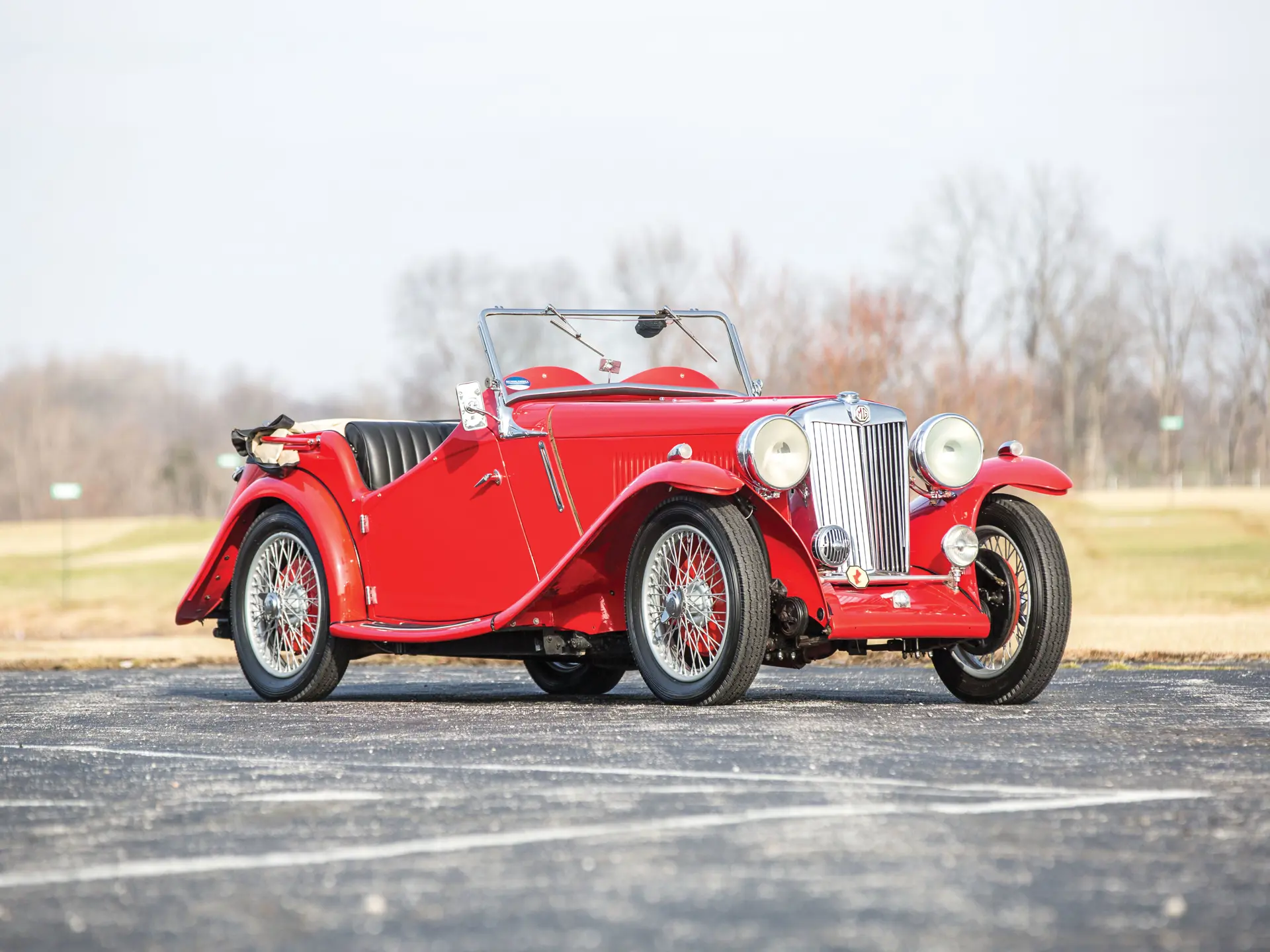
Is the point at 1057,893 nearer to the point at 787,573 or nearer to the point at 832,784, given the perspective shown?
the point at 832,784

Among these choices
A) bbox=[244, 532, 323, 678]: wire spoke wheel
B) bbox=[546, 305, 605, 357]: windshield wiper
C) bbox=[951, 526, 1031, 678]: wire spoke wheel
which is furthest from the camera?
bbox=[546, 305, 605, 357]: windshield wiper

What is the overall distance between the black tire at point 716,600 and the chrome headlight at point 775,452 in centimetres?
29

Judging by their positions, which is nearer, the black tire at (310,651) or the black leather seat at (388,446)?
the black tire at (310,651)

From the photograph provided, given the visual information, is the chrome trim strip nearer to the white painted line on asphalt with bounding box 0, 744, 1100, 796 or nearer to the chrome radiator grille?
the chrome radiator grille

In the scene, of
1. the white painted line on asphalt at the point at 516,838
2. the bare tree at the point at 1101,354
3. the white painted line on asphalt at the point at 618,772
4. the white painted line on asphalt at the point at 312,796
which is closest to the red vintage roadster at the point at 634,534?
the white painted line on asphalt at the point at 618,772

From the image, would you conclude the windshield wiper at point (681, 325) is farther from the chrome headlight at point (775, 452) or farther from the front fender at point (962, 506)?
the chrome headlight at point (775, 452)

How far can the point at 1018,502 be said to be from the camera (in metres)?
8.14

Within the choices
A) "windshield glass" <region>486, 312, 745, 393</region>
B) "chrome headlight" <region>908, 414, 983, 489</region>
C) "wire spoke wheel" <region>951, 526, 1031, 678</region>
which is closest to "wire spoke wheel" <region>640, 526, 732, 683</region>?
"chrome headlight" <region>908, 414, 983, 489</region>

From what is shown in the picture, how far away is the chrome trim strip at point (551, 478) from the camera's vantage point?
27.5 ft

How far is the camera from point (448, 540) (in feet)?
28.9

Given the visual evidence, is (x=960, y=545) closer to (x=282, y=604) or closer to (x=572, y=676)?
(x=572, y=676)

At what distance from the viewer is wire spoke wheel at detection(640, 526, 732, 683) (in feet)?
24.3

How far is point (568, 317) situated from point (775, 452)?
2547 millimetres

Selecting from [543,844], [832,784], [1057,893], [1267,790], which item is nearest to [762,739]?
[832,784]
